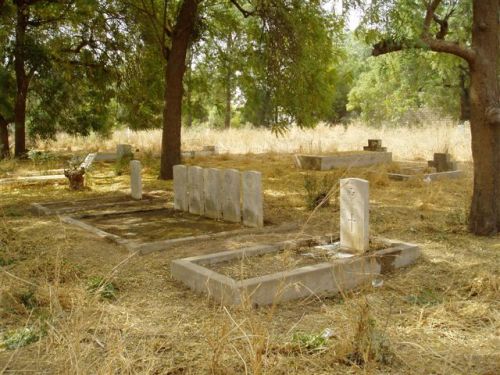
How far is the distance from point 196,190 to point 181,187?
16.9 inches

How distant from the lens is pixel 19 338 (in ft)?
12.4

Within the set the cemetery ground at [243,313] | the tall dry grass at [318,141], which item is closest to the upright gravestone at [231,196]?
the cemetery ground at [243,313]

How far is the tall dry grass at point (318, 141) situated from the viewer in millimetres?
17922

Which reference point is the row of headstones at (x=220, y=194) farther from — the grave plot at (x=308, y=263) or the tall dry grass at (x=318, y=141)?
the tall dry grass at (x=318, y=141)

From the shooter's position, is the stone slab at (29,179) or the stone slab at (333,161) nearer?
the stone slab at (29,179)

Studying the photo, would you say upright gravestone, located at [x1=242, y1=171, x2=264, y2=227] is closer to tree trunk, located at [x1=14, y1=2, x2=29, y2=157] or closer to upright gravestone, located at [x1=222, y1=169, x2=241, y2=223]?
upright gravestone, located at [x1=222, y1=169, x2=241, y2=223]

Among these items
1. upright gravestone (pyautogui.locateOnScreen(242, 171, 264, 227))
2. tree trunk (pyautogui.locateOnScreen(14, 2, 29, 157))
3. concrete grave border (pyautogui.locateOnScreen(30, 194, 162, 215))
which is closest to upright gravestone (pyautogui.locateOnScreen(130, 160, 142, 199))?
concrete grave border (pyautogui.locateOnScreen(30, 194, 162, 215))

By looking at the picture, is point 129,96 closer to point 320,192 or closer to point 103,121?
point 103,121

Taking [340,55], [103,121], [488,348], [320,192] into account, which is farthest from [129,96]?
[488,348]

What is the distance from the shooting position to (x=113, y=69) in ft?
53.6

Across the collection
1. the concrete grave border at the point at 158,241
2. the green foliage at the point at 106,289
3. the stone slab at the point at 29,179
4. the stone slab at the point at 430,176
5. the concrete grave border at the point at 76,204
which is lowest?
the green foliage at the point at 106,289

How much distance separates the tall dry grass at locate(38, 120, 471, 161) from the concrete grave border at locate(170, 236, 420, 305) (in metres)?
10.6

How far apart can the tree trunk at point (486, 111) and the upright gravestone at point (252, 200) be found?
2844 mm

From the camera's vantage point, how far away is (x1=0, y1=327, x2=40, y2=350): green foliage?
12.2 ft
